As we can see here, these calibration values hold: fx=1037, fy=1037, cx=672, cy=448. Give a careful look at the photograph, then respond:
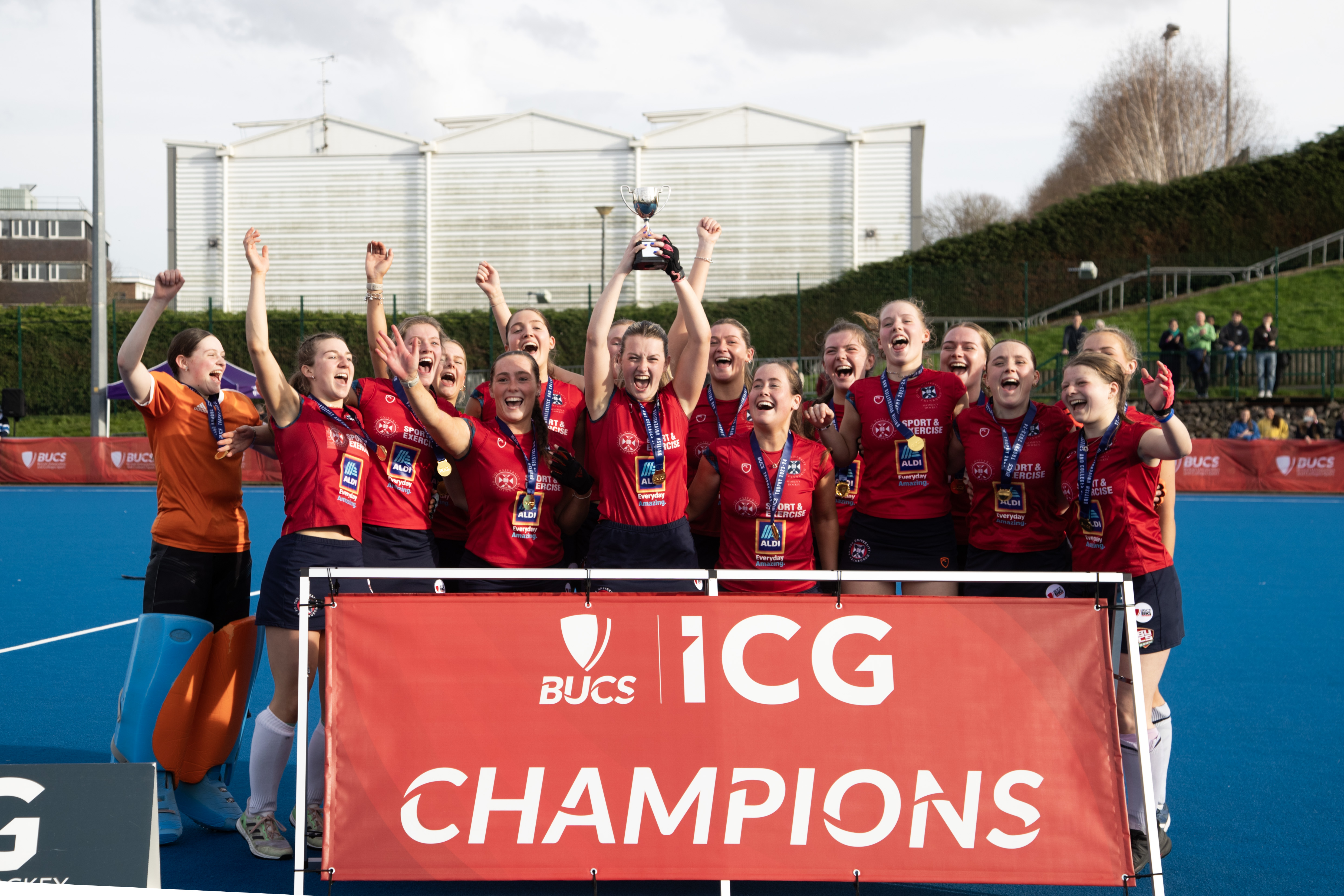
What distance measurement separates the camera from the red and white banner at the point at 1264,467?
2019 cm

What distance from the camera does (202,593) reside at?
4578mm

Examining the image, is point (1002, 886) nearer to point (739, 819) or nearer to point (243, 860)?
point (739, 819)

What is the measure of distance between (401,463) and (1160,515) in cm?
316

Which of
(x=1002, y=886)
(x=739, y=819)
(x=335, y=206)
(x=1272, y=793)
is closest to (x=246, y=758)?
(x=739, y=819)

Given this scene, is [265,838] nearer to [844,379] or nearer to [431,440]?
[431,440]

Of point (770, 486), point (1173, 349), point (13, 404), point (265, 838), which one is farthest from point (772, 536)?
point (13, 404)

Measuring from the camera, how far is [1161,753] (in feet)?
13.7

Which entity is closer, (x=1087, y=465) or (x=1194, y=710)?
(x=1087, y=465)

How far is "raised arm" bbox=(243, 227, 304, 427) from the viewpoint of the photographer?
4.13 meters

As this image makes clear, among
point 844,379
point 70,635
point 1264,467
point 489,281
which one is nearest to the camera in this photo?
point 844,379

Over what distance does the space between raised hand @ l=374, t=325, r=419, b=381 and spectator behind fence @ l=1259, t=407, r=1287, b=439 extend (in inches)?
907

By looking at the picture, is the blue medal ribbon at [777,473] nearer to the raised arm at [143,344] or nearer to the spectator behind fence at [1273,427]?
the raised arm at [143,344]

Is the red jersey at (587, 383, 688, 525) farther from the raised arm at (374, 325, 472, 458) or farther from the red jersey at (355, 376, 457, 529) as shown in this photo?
the red jersey at (355, 376, 457, 529)

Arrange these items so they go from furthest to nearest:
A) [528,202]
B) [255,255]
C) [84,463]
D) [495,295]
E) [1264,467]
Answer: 1. [528,202]
2. [84,463]
3. [1264,467]
4. [495,295]
5. [255,255]
